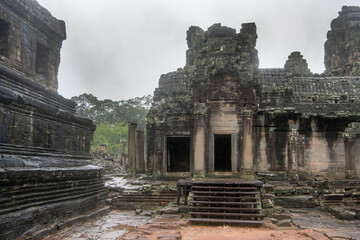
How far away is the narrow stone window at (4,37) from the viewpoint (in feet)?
29.0

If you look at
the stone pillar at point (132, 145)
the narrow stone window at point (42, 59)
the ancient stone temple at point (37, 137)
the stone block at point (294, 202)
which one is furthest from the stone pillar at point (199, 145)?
the narrow stone window at point (42, 59)

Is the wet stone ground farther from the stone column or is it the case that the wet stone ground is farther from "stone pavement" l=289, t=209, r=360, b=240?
the stone column

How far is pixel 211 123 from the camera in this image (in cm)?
1421

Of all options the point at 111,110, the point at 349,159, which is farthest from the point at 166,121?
the point at 111,110

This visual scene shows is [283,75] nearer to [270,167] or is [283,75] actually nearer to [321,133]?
[321,133]

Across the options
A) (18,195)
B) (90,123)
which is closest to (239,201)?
(90,123)

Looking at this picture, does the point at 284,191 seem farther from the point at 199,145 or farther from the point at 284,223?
the point at 284,223

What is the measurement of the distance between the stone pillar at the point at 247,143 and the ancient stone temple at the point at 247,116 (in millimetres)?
38

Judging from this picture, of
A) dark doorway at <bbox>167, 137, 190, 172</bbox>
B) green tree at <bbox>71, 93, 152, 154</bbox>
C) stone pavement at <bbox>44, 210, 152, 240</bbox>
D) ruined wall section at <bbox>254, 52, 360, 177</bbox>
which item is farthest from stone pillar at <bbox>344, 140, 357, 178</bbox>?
green tree at <bbox>71, 93, 152, 154</bbox>

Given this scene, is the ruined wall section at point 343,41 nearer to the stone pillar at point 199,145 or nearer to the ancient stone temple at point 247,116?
the ancient stone temple at point 247,116

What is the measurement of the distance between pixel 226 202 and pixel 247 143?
3969 millimetres

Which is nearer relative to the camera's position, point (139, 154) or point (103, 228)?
point (103, 228)

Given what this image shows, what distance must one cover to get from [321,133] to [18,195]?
13.2 metres

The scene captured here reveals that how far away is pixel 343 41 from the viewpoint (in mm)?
27578
